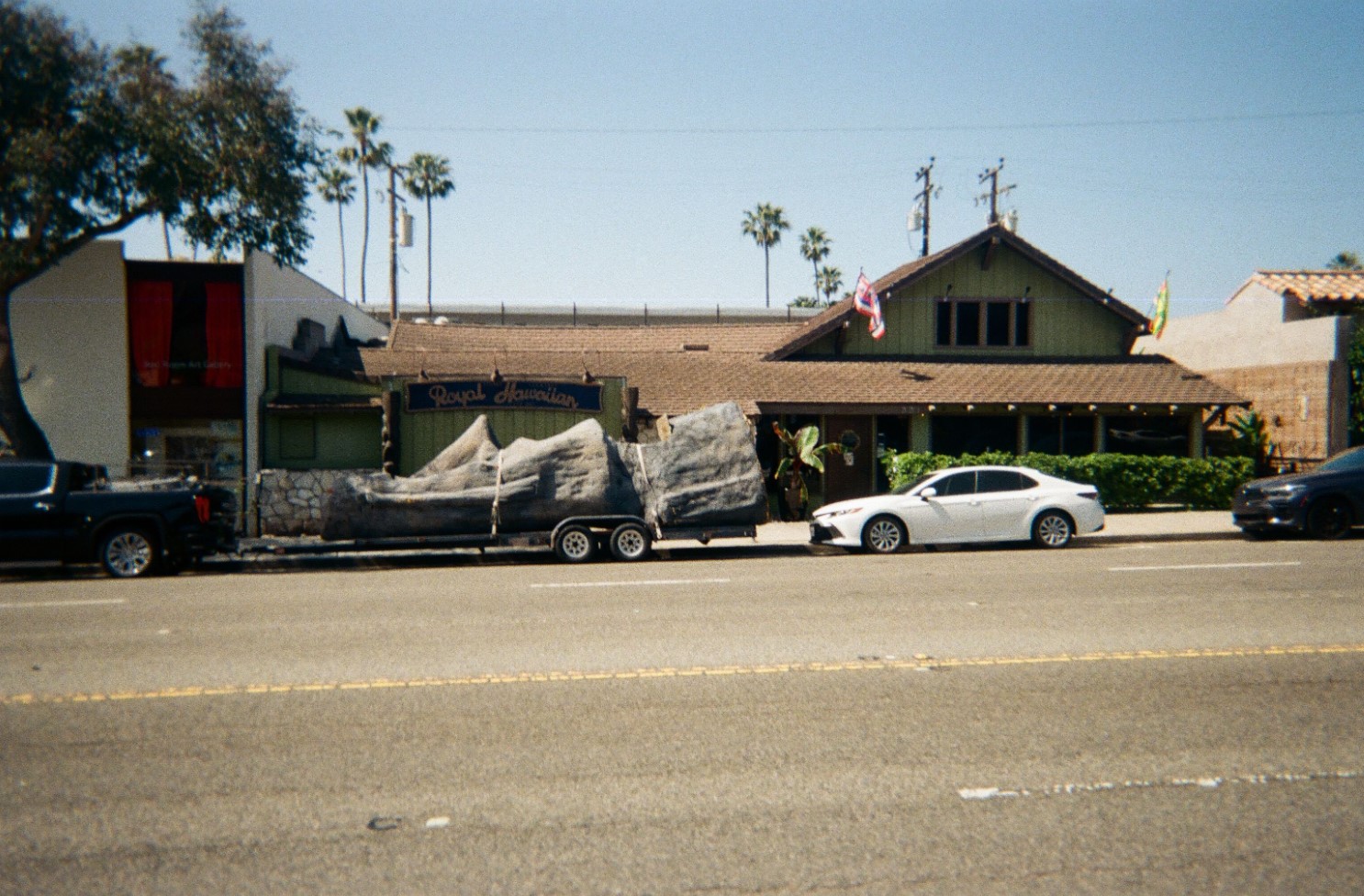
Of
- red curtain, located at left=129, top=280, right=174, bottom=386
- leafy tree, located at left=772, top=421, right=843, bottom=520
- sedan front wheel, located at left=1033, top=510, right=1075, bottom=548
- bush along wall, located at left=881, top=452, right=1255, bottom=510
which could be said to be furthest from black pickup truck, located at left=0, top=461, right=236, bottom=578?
bush along wall, located at left=881, top=452, right=1255, bottom=510

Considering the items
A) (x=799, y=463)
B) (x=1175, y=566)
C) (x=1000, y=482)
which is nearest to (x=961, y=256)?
(x=799, y=463)

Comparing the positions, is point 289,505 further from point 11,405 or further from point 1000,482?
point 1000,482

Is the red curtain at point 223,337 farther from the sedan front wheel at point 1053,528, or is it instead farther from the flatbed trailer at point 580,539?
the sedan front wheel at point 1053,528

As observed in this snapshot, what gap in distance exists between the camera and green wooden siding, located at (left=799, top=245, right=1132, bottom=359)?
1025 inches

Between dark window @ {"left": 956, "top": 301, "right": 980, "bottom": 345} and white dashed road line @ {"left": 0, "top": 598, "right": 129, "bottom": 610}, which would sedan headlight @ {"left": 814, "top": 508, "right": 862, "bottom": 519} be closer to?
white dashed road line @ {"left": 0, "top": 598, "right": 129, "bottom": 610}

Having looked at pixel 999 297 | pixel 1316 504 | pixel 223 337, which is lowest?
pixel 1316 504

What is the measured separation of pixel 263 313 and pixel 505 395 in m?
5.46

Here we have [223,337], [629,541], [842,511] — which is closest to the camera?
[629,541]

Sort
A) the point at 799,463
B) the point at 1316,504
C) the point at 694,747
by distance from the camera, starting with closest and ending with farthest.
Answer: the point at 694,747 → the point at 1316,504 → the point at 799,463

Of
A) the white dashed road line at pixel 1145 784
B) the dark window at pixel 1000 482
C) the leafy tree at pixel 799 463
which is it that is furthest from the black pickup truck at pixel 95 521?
the white dashed road line at pixel 1145 784

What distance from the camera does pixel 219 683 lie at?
721 cm

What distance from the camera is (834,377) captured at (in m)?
24.2

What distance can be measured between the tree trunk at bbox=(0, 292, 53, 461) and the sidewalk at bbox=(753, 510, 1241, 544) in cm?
1400

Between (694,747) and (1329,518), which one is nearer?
(694,747)
